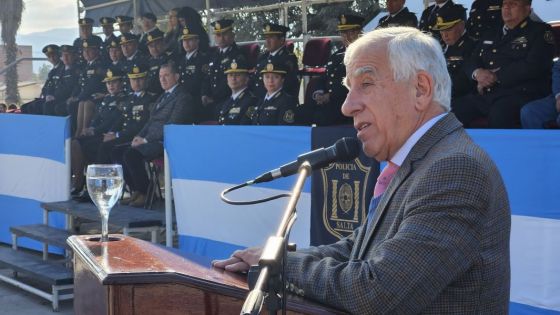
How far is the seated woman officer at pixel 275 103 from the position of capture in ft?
24.9

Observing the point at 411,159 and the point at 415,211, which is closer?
the point at 415,211

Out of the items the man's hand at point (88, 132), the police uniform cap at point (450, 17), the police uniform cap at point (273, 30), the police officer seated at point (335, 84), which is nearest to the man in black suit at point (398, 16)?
the police officer seated at point (335, 84)

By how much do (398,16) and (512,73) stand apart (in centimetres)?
189

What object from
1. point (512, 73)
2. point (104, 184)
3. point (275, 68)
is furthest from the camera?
point (275, 68)

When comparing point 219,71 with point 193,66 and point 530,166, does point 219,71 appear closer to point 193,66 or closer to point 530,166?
point 193,66

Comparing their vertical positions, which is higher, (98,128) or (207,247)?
(98,128)

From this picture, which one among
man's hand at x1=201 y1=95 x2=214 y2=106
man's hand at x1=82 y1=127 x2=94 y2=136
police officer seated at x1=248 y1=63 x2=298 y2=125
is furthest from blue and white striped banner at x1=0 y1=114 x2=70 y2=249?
police officer seated at x1=248 y1=63 x2=298 y2=125

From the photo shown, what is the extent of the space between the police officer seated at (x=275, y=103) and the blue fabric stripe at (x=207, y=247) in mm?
1689

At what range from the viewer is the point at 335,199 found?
5.01 metres

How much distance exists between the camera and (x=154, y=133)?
27.5 feet

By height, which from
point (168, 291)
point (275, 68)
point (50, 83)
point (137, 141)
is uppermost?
point (275, 68)

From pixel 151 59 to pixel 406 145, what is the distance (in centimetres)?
833

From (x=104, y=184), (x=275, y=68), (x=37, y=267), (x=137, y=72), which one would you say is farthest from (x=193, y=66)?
(x=104, y=184)

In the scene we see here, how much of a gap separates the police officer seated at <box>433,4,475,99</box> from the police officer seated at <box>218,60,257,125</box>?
226 centimetres
